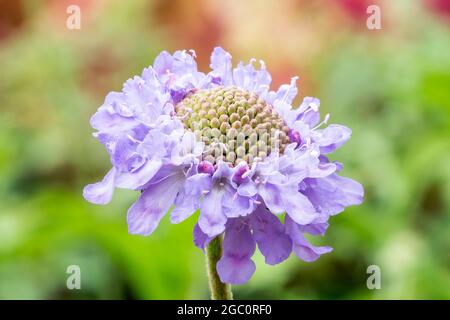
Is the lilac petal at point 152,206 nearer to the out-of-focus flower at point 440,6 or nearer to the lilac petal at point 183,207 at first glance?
the lilac petal at point 183,207

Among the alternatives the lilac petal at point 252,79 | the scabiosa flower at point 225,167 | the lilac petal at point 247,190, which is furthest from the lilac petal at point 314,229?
the lilac petal at point 252,79

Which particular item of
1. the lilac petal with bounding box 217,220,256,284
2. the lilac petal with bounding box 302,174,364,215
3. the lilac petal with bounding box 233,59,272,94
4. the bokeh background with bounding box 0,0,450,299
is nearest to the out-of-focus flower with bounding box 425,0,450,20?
the bokeh background with bounding box 0,0,450,299

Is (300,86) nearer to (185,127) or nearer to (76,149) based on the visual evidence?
(76,149)

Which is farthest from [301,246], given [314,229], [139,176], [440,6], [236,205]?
[440,6]

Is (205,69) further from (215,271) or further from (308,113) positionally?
(215,271)

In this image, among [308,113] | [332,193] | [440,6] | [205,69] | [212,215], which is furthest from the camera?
[205,69]
